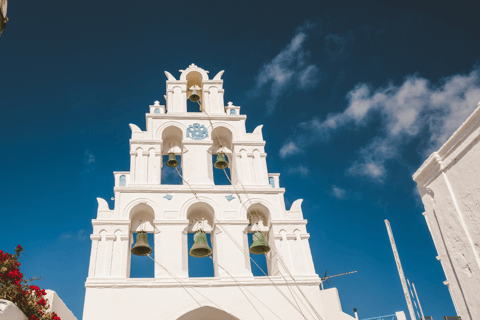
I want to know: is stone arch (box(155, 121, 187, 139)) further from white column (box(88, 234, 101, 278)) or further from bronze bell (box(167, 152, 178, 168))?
white column (box(88, 234, 101, 278))

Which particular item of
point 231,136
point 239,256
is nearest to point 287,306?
point 239,256

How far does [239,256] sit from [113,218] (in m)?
3.22

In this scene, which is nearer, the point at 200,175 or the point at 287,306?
the point at 287,306

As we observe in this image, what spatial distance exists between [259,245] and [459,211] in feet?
21.1

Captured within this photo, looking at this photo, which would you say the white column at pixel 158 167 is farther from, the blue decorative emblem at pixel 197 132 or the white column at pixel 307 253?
the white column at pixel 307 253

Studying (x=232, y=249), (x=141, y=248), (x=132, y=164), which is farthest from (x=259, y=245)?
(x=132, y=164)

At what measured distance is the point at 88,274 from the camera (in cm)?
1017

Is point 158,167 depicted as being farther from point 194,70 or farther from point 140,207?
point 194,70

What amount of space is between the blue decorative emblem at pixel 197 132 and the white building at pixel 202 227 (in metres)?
0.03

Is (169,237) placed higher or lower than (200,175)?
lower

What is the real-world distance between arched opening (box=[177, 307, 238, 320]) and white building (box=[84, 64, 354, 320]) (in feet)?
0.08

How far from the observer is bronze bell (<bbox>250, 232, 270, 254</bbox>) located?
1112 centimetres

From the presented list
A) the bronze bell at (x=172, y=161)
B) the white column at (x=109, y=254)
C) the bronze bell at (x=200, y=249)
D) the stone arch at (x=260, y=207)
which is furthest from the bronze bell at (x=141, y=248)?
the bronze bell at (x=172, y=161)

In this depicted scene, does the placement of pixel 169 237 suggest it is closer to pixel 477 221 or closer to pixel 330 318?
pixel 330 318
